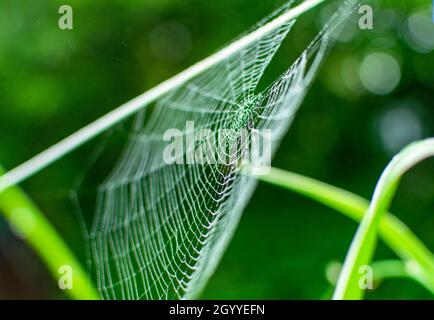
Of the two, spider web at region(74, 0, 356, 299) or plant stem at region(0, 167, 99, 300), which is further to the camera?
spider web at region(74, 0, 356, 299)

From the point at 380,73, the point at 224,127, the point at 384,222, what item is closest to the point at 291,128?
the point at 380,73

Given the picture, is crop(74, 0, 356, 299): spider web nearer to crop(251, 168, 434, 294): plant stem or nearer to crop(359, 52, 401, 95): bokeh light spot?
crop(251, 168, 434, 294): plant stem

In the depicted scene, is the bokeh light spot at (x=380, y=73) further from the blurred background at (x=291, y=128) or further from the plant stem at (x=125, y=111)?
the plant stem at (x=125, y=111)

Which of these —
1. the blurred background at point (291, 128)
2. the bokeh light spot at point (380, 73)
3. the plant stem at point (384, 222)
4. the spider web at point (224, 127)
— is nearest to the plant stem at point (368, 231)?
the plant stem at point (384, 222)

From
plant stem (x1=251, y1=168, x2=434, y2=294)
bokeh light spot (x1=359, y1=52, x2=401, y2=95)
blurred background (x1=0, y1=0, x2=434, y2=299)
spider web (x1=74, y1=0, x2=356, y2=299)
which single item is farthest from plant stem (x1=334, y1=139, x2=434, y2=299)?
bokeh light spot (x1=359, y1=52, x2=401, y2=95)
